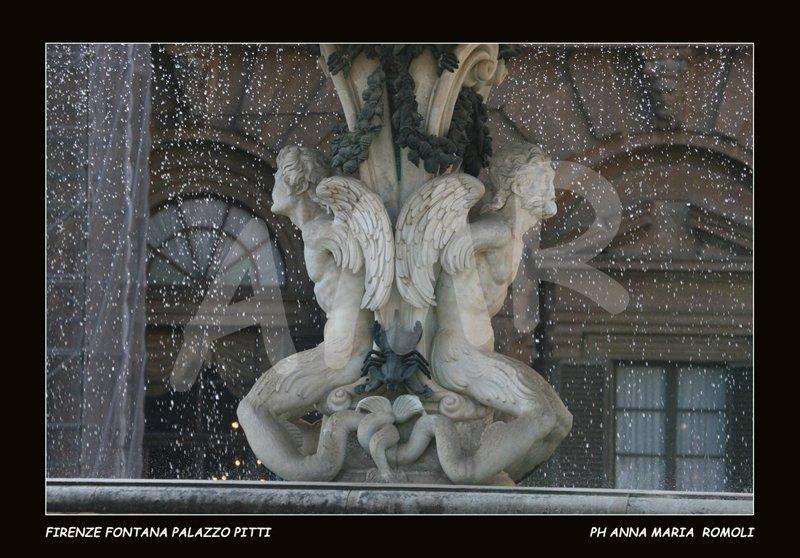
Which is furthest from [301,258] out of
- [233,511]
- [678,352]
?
[233,511]

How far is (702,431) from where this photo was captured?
10078 mm

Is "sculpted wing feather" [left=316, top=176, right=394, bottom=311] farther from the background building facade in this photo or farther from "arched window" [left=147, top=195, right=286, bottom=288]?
"arched window" [left=147, top=195, right=286, bottom=288]

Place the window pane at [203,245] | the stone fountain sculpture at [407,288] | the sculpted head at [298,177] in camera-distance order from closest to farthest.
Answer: the stone fountain sculpture at [407,288], the sculpted head at [298,177], the window pane at [203,245]

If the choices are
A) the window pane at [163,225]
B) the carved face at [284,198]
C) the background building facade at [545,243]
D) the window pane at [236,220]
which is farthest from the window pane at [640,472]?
the carved face at [284,198]

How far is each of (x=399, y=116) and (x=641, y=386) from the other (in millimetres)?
4951

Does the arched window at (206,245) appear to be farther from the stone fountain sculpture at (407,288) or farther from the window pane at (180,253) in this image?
the stone fountain sculpture at (407,288)

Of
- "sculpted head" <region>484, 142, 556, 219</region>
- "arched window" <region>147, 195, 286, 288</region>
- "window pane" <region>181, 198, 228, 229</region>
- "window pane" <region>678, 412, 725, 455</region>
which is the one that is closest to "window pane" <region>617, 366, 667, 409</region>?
"window pane" <region>678, 412, 725, 455</region>

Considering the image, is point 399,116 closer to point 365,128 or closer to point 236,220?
point 365,128

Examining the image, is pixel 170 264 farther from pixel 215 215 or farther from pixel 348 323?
pixel 348 323

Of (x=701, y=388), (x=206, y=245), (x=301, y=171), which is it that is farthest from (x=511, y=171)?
(x=701, y=388)

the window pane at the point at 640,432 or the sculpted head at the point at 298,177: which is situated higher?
the sculpted head at the point at 298,177

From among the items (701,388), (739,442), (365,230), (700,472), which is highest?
(365,230)

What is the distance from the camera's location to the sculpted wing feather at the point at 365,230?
18.1ft

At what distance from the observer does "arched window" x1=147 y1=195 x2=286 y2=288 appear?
10.0 m
